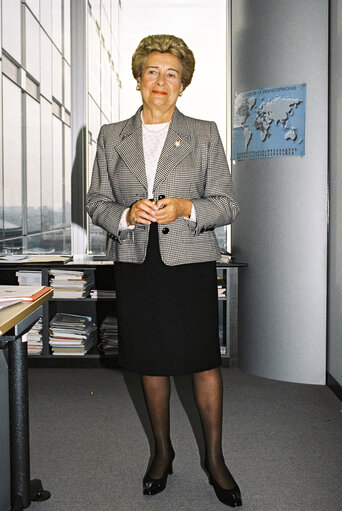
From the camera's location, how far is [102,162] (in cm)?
213

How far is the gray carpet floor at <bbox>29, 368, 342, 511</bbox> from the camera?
6.80ft

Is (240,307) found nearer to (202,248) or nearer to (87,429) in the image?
(87,429)

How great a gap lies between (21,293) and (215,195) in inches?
30.9

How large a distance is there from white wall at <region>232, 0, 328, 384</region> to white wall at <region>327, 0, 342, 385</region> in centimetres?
6

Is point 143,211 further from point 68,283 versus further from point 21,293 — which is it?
point 68,283

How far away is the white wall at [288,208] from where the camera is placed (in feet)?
11.3

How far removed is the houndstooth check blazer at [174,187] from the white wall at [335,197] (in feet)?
4.83

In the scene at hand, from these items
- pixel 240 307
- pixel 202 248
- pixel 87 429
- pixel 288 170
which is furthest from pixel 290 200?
pixel 87 429

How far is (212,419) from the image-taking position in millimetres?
2049

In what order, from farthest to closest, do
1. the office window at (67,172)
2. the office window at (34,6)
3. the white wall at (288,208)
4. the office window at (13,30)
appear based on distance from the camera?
the office window at (34,6) < the office window at (13,30) < the office window at (67,172) < the white wall at (288,208)

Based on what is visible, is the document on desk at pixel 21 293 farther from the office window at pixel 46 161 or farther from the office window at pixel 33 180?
the office window at pixel 33 180

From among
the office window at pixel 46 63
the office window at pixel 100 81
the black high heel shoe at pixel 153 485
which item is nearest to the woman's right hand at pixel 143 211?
the black high heel shoe at pixel 153 485

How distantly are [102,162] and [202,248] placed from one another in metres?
0.53

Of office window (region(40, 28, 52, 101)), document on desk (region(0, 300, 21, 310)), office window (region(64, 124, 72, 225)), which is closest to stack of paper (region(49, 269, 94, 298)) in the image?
office window (region(64, 124, 72, 225))
